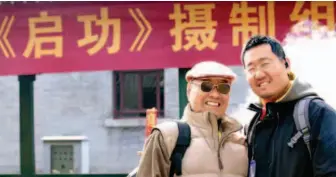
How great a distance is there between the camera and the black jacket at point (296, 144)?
1.95m

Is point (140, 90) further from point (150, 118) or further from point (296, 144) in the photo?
point (296, 144)

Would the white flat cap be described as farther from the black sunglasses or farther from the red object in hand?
the red object in hand

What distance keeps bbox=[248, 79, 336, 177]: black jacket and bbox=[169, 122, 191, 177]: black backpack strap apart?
0.30 m

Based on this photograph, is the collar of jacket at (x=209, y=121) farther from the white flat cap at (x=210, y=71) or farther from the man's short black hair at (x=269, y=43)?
the man's short black hair at (x=269, y=43)

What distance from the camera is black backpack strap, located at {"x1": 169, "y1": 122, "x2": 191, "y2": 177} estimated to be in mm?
2336

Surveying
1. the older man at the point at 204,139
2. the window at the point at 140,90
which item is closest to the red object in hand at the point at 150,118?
the window at the point at 140,90

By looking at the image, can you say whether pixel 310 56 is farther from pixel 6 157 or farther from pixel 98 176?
pixel 6 157

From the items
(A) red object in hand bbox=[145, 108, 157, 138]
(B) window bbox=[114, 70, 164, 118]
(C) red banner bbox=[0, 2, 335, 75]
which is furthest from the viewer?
(B) window bbox=[114, 70, 164, 118]

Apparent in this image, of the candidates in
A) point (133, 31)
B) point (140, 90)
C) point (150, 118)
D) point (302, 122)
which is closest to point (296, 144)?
point (302, 122)

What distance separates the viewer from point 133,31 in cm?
469

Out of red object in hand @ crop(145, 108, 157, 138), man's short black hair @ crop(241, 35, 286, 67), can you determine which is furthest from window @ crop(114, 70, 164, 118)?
man's short black hair @ crop(241, 35, 286, 67)

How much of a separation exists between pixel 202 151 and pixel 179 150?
104 millimetres

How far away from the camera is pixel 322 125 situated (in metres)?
1.97

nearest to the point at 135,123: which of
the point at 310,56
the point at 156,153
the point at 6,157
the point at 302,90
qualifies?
the point at 6,157
